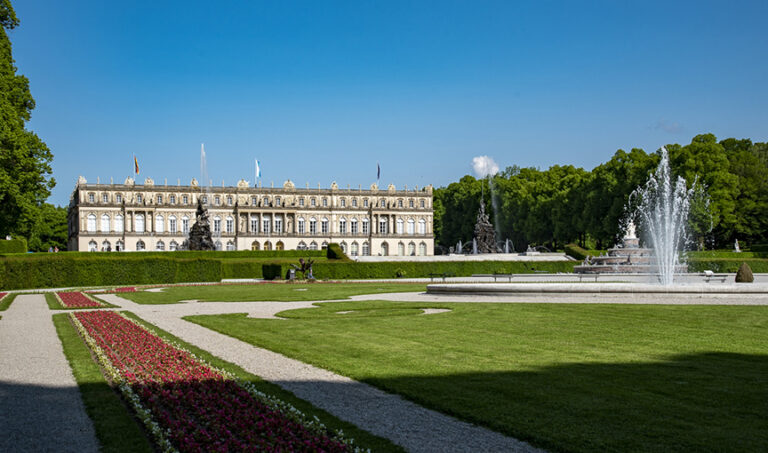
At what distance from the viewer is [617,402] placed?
7.52 metres

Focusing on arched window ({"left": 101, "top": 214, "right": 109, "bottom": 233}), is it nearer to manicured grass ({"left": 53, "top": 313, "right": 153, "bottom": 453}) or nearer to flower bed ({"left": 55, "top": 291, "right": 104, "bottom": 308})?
flower bed ({"left": 55, "top": 291, "right": 104, "bottom": 308})

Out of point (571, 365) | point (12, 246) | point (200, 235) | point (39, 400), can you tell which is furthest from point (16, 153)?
point (200, 235)

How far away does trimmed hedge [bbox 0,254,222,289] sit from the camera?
32.9 meters

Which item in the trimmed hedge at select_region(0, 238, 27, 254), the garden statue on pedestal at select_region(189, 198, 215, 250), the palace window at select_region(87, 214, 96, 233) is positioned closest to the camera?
the trimmed hedge at select_region(0, 238, 27, 254)

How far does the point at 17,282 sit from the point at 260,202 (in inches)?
2897

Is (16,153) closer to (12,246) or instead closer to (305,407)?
(12,246)

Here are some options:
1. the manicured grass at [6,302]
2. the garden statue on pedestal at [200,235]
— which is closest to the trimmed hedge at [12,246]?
the garden statue on pedestal at [200,235]

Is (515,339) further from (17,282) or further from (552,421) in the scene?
(17,282)

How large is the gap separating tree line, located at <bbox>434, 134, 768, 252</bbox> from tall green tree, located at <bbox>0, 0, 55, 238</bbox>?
1737 inches

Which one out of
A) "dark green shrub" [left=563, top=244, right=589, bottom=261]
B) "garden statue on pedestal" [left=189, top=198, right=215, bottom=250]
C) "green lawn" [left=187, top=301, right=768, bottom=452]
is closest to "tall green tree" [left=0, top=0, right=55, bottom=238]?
"green lawn" [left=187, top=301, right=768, bottom=452]

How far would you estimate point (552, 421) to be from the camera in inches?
267

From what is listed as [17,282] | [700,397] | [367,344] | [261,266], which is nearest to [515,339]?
[367,344]

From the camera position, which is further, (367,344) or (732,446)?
(367,344)

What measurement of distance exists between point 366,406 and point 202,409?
186 cm
